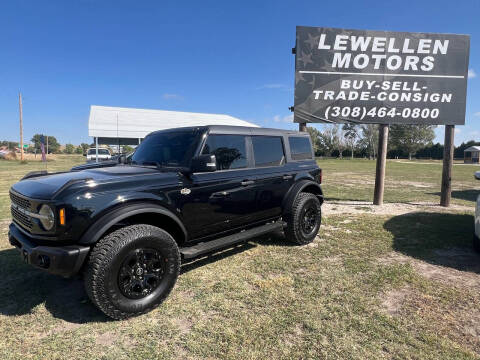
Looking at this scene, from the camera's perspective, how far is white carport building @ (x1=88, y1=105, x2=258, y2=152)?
24578mm

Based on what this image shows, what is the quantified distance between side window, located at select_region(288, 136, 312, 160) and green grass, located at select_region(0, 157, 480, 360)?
1.64 m

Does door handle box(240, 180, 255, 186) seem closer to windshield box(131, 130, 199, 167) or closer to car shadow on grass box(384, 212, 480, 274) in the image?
windshield box(131, 130, 199, 167)

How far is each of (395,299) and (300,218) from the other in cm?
188

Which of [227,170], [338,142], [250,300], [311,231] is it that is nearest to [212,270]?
[250,300]

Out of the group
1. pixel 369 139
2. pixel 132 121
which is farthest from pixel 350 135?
pixel 132 121

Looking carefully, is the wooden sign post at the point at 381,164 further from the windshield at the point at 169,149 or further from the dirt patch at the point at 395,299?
the windshield at the point at 169,149

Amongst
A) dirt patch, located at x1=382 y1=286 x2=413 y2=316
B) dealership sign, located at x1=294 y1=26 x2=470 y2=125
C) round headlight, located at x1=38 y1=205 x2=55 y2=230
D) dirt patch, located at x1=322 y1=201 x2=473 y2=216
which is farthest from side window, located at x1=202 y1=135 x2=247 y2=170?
dealership sign, located at x1=294 y1=26 x2=470 y2=125

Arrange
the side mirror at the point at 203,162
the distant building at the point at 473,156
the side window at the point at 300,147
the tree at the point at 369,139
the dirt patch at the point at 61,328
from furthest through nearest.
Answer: the tree at the point at 369,139, the distant building at the point at 473,156, the side window at the point at 300,147, the side mirror at the point at 203,162, the dirt patch at the point at 61,328

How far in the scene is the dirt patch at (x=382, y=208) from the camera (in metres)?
7.32

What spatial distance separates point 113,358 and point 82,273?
2.78ft

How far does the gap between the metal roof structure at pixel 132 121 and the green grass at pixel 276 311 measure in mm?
19126

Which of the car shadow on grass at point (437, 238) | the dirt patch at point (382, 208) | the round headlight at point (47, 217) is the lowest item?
the car shadow on grass at point (437, 238)

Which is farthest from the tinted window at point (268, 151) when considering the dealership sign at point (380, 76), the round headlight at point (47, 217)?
the dealership sign at point (380, 76)

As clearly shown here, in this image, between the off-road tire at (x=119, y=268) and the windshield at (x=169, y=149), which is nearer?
the off-road tire at (x=119, y=268)
